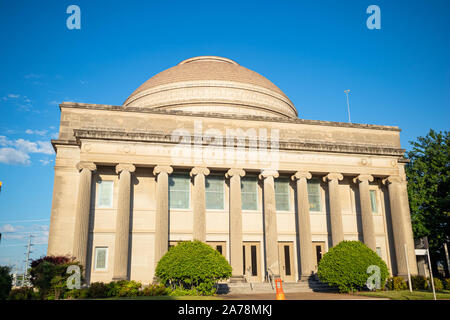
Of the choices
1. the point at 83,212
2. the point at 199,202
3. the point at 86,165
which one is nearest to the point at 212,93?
the point at 199,202

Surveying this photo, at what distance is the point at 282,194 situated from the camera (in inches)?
1146

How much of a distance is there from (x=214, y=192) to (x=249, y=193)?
261 centimetres

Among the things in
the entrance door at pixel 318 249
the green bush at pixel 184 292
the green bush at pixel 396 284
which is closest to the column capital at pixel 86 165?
the green bush at pixel 184 292

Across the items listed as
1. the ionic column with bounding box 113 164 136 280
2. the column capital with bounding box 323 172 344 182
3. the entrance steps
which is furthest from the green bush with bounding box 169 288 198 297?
the column capital with bounding box 323 172 344 182

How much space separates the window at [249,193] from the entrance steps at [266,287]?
19.0 feet

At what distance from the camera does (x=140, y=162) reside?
25.3m

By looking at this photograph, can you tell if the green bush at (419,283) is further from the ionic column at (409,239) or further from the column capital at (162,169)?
the column capital at (162,169)

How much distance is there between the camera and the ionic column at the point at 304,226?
26.3 meters

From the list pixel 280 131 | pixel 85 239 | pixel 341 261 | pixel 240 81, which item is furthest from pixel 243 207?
pixel 240 81

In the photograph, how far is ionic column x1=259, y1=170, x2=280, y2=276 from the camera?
25.7 metres

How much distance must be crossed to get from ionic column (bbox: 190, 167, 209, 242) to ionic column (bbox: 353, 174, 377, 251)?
11.4 m
